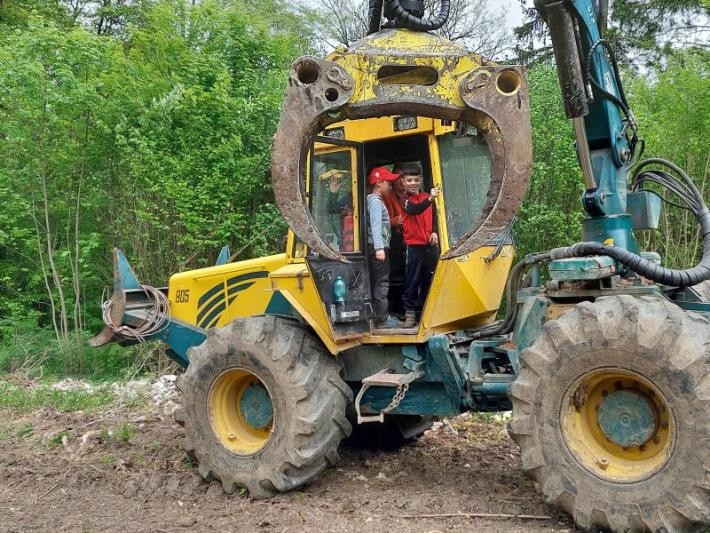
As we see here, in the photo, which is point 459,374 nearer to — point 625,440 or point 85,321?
point 625,440

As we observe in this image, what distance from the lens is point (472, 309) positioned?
210 inches

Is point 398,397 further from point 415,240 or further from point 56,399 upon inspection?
point 56,399

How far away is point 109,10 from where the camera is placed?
60.0 feet

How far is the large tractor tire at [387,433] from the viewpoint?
21.0 feet

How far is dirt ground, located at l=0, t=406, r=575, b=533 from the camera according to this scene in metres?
4.54

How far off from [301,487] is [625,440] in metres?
2.34

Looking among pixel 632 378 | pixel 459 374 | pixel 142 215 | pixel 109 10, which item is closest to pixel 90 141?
pixel 142 215

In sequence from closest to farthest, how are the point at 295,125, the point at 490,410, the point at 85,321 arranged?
the point at 295,125 < the point at 490,410 < the point at 85,321

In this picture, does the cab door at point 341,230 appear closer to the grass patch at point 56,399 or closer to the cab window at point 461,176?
the cab window at point 461,176

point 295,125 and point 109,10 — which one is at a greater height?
point 109,10

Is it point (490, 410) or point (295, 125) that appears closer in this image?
point (295, 125)

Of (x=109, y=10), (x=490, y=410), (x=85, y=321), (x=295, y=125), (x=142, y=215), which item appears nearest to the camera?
(x=295, y=125)

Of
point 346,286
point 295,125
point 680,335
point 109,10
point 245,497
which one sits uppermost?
point 109,10

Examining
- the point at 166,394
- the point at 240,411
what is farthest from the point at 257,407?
the point at 166,394
